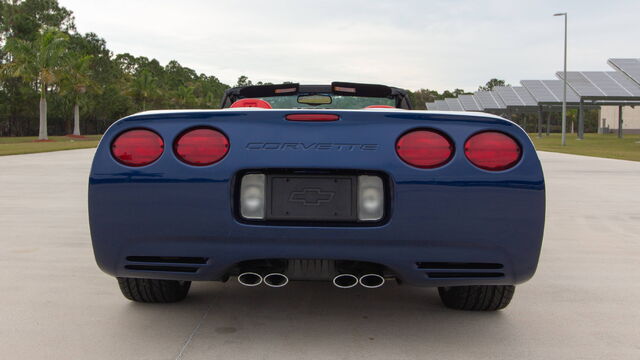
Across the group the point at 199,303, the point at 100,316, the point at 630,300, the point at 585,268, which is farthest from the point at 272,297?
the point at 585,268

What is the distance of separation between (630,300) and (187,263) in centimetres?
255

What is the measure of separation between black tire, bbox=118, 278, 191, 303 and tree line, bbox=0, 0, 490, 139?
43.2m

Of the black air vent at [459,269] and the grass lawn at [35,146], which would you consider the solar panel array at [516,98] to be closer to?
the grass lawn at [35,146]

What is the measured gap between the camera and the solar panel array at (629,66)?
31.8 metres

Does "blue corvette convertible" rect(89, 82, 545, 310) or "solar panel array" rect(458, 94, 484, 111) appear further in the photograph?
"solar panel array" rect(458, 94, 484, 111)

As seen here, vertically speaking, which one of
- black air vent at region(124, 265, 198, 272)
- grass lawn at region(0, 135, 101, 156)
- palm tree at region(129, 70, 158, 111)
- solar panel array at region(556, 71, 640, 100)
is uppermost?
palm tree at region(129, 70, 158, 111)

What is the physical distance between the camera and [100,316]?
10.3 ft

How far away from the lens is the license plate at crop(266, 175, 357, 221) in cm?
253

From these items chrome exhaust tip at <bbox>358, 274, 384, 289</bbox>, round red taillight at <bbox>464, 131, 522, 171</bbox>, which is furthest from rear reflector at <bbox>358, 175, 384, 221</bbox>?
round red taillight at <bbox>464, 131, 522, 171</bbox>

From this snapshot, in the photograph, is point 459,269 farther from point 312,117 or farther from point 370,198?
point 312,117

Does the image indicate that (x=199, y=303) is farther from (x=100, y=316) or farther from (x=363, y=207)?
(x=363, y=207)

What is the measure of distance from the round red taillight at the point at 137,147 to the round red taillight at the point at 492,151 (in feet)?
4.25

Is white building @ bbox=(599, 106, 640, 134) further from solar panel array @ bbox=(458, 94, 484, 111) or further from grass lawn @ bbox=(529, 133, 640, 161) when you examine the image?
grass lawn @ bbox=(529, 133, 640, 161)

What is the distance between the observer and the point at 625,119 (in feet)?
269
